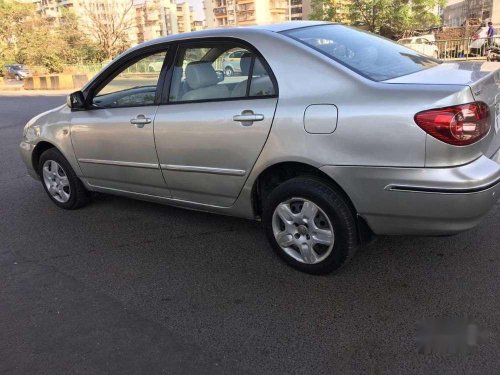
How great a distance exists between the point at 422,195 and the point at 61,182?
3635mm

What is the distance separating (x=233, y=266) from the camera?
3.56m

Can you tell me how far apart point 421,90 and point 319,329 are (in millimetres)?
1476

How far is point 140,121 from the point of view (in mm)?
3922

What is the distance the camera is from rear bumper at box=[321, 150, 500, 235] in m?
2.68

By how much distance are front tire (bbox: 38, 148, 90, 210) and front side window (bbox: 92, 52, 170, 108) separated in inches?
31.2

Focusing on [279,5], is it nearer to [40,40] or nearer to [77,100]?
[40,40]

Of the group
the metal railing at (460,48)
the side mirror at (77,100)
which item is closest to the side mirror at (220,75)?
the side mirror at (77,100)

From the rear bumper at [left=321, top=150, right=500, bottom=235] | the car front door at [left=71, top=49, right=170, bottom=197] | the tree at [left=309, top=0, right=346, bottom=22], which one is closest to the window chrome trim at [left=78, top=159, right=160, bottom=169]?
the car front door at [left=71, top=49, right=170, bottom=197]

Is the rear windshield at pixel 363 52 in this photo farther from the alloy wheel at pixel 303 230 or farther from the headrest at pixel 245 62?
the alloy wheel at pixel 303 230

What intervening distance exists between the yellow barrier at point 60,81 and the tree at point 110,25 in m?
6.44

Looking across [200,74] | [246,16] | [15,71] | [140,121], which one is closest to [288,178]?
[200,74]

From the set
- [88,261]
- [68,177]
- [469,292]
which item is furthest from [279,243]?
[68,177]

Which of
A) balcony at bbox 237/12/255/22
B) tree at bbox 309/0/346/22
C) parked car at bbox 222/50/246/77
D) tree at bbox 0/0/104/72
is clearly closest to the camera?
parked car at bbox 222/50/246/77

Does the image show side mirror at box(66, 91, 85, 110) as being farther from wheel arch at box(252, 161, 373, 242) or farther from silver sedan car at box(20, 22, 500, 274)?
wheel arch at box(252, 161, 373, 242)
